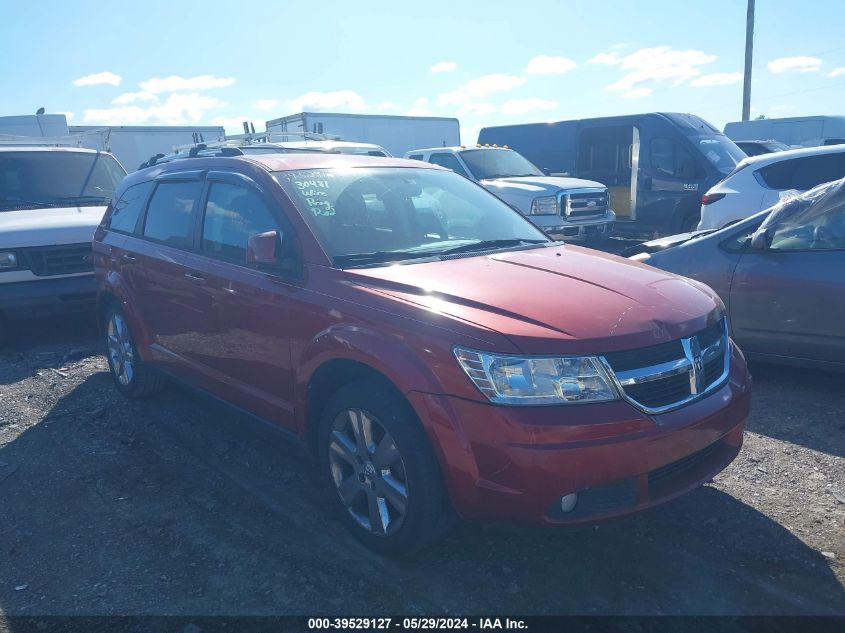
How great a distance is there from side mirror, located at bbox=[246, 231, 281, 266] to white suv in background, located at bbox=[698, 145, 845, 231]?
5882 millimetres

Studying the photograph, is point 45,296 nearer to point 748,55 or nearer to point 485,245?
point 485,245

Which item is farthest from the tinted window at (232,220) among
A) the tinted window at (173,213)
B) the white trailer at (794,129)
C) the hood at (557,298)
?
the white trailer at (794,129)

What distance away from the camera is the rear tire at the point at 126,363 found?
5379 millimetres

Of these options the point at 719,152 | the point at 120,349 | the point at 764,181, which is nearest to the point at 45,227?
the point at 120,349

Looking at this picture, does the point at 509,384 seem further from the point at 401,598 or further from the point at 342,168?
the point at 342,168

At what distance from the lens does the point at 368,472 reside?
10.4ft

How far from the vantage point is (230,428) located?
4918mm

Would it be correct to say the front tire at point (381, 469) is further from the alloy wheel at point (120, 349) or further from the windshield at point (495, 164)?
the windshield at point (495, 164)

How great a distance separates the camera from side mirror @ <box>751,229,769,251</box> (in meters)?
5.06

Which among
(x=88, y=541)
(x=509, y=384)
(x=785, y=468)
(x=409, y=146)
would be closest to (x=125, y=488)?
(x=88, y=541)

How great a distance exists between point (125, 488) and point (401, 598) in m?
2.02

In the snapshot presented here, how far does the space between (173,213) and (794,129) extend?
80.6ft

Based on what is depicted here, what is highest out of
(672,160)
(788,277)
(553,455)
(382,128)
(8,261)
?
(382,128)

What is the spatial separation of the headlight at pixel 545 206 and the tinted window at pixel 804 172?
10.9 feet
